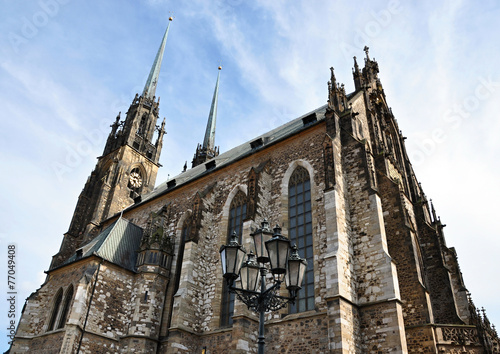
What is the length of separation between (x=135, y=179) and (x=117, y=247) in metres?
15.7

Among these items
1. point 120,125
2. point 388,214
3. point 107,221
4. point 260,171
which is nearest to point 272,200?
point 260,171

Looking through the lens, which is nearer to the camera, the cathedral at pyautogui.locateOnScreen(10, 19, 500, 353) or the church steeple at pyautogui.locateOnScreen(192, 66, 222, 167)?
the cathedral at pyautogui.locateOnScreen(10, 19, 500, 353)

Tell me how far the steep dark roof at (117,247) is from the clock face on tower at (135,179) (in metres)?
12.5

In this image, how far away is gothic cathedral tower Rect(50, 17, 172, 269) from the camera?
31.5 metres

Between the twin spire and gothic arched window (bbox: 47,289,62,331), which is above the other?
the twin spire

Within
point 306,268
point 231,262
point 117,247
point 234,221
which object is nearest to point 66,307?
point 117,247

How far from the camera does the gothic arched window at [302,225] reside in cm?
1530

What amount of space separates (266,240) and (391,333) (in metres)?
7.29

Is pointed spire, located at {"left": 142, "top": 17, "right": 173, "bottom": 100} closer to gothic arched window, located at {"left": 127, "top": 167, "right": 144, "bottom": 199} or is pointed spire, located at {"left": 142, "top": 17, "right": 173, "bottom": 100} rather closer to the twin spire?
the twin spire

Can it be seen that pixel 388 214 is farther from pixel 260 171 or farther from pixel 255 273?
pixel 255 273

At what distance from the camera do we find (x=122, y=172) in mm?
34562

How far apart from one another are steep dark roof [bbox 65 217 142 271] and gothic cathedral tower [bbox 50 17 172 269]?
304 inches

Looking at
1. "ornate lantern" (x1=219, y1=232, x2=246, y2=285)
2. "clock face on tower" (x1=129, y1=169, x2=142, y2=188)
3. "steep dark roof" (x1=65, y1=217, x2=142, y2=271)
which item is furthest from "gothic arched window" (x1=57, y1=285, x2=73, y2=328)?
"clock face on tower" (x1=129, y1=169, x2=142, y2=188)

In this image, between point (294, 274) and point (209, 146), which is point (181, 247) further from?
point (209, 146)
